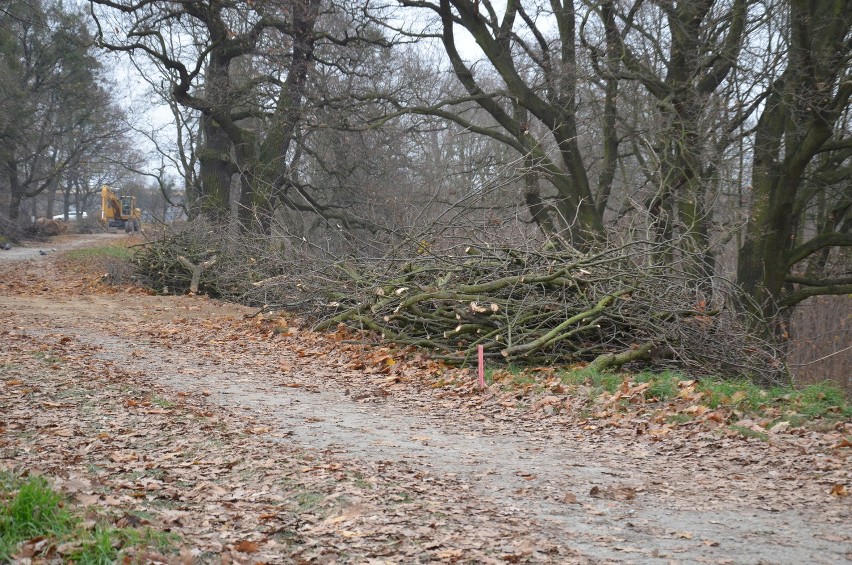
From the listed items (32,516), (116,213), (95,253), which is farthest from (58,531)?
(116,213)

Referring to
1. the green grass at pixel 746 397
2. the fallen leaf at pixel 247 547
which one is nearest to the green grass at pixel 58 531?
the fallen leaf at pixel 247 547

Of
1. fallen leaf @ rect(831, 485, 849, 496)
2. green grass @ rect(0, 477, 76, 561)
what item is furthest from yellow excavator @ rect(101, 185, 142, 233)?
fallen leaf @ rect(831, 485, 849, 496)

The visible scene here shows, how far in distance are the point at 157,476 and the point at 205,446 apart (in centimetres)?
98

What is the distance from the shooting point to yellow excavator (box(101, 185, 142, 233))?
56781mm

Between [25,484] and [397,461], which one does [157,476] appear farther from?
[397,461]

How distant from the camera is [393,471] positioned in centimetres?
607

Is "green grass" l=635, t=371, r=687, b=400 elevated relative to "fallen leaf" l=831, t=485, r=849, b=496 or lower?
elevated

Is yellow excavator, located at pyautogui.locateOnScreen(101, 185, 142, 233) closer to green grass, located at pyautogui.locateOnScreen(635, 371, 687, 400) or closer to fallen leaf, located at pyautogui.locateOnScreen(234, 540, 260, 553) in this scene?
green grass, located at pyautogui.locateOnScreen(635, 371, 687, 400)

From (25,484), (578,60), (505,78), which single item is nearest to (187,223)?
(505,78)

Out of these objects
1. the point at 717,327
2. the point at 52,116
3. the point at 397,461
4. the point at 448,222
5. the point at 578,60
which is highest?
the point at 52,116

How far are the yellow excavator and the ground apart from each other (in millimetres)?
48507

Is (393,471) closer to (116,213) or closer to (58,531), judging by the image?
(58,531)

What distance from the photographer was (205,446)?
657 cm

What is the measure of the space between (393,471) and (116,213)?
57839 mm
